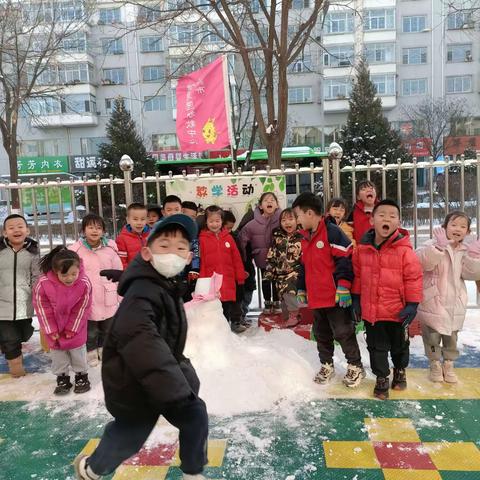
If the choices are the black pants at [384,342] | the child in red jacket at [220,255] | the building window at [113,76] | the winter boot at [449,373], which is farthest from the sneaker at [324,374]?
the building window at [113,76]

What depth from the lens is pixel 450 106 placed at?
29.8 meters

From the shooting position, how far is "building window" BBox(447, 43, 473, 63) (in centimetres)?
3597

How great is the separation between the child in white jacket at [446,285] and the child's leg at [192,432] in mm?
2481

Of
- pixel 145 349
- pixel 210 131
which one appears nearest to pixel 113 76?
pixel 210 131

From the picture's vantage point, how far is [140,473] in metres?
2.78

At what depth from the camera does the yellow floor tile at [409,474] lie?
2.64 meters

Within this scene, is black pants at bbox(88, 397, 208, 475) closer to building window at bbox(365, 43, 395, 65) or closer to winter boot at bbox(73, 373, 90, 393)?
winter boot at bbox(73, 373, 90, 393)

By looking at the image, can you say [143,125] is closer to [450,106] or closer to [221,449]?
[450,106]

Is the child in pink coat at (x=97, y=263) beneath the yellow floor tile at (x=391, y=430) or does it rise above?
above

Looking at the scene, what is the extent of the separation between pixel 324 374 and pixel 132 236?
2.36 metres

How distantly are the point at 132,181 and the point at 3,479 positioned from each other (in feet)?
12.2

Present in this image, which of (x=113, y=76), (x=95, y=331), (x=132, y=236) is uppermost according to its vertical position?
(x=113, y=76)

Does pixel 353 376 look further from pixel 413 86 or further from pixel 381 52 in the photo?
pixel 413 86

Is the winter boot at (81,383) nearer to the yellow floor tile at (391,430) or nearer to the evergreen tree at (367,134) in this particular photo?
the yellow floor tile at (391,430)
